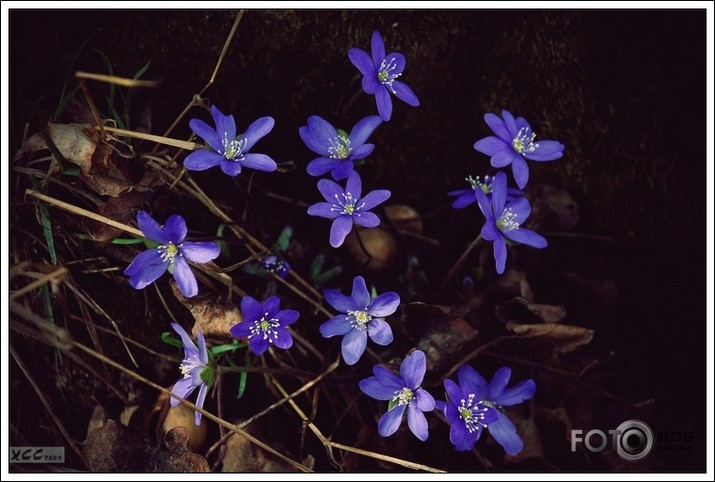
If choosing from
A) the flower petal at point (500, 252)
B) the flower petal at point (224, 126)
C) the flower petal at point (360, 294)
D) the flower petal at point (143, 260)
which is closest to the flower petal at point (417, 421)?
the flower petal at point (360, 294)

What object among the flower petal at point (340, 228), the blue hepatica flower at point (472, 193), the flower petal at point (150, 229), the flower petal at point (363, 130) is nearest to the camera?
the flower petal at point (150, 229)

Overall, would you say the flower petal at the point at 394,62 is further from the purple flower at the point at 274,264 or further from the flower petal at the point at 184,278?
the flower petal at the point at 184,278

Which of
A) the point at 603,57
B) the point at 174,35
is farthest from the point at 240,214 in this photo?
the point at 603,57

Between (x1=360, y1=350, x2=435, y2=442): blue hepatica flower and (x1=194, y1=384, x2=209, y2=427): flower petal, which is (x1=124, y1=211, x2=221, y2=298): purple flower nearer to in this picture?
(x1=194, y1=384, x2=209, y2=427): flower petal

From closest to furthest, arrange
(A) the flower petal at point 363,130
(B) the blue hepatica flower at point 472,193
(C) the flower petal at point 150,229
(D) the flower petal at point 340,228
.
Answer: (C) the flower petal at point 150,229 → (D) the flower petal at point 340,228 → (A) the flower petal at point 363,130 → (B) the blue hepatica flower at point 472,193

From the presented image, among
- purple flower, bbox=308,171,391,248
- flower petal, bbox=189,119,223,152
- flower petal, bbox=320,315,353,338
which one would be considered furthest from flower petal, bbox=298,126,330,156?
flower petal, bbox=320,315,353,338
